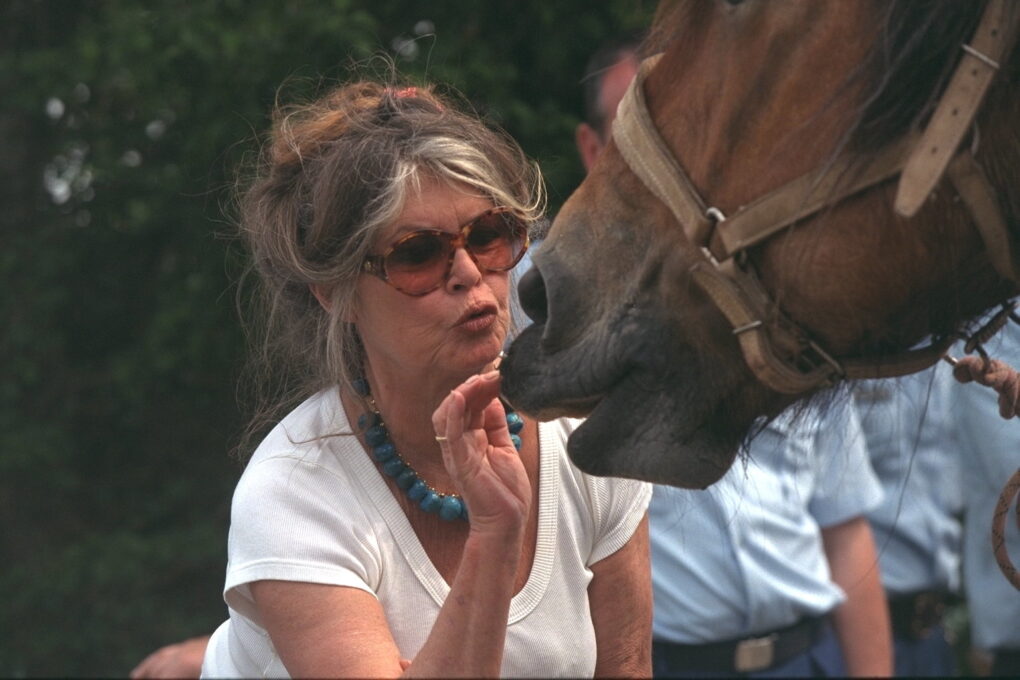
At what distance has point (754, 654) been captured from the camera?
3.43 m

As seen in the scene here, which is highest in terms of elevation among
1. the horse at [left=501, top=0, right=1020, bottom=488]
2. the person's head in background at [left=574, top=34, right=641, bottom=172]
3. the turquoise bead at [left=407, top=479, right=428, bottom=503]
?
the horse at [left=501, top=0, right=1020, bottom=488]

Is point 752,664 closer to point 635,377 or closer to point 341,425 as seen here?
point 341,425

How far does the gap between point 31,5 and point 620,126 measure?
13.2ft

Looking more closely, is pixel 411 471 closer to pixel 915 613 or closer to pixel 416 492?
pixel 416 492

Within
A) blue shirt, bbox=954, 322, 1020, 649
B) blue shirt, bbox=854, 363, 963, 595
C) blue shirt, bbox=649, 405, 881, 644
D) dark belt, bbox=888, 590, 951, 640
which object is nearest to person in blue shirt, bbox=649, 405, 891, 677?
blue shirt, bbox=649, 405, 881, 644

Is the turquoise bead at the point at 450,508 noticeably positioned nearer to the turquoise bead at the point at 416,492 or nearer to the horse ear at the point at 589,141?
the turquoise bead at the point at 416,492

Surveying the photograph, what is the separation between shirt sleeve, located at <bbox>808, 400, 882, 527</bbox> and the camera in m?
3.56

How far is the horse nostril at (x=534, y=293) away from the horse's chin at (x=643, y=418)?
0.08 meters

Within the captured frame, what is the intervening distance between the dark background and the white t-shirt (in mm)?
2280

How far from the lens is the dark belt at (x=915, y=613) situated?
13.6ft

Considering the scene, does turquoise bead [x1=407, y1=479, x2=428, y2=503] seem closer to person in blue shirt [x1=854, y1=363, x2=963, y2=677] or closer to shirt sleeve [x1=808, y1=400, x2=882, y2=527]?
shirt sleeve [x1=808, y1=400, x2=882, y2=527]

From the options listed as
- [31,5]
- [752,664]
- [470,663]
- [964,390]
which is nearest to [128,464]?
[31,5]

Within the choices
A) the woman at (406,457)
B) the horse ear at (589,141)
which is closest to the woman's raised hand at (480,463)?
the woman at (406,457)

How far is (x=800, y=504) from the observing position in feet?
11.7
